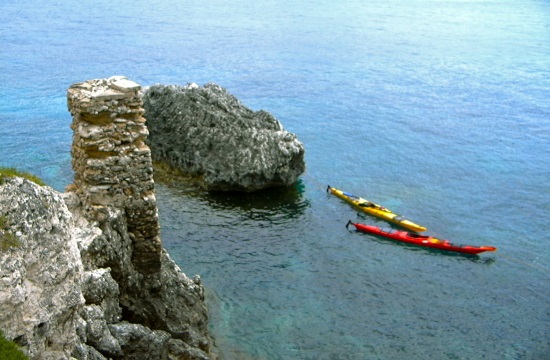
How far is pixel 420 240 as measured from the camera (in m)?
40.2

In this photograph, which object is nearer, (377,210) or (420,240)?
(420,240)

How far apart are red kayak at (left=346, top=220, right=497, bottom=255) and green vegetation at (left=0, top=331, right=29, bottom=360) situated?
3032cm

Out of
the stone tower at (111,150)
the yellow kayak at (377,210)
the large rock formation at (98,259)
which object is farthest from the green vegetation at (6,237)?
the yellow kayak at (377,210)

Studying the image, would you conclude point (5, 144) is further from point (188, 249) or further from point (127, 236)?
point (127, 236)

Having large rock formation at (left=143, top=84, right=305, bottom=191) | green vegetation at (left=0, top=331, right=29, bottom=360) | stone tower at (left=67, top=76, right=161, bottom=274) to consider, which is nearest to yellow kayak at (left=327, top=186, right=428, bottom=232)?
large rock formation at (left=143, top=84, right=305, bottom=191)

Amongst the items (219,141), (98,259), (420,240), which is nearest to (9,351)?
(98,259)

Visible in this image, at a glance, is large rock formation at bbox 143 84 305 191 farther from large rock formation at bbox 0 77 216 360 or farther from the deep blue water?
large rock formation at bbox 0 77 216 360

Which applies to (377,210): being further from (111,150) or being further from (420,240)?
(111,150)

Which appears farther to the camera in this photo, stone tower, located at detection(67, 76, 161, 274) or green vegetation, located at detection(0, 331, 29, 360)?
stone tower, located at detection(67, 76, 161, 274)

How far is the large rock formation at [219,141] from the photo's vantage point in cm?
4481

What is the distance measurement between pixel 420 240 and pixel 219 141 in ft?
47.2

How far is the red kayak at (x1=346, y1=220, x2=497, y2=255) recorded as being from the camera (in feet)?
130

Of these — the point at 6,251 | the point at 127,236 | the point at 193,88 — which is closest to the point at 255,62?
the point at 193,88

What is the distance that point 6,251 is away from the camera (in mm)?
13031
